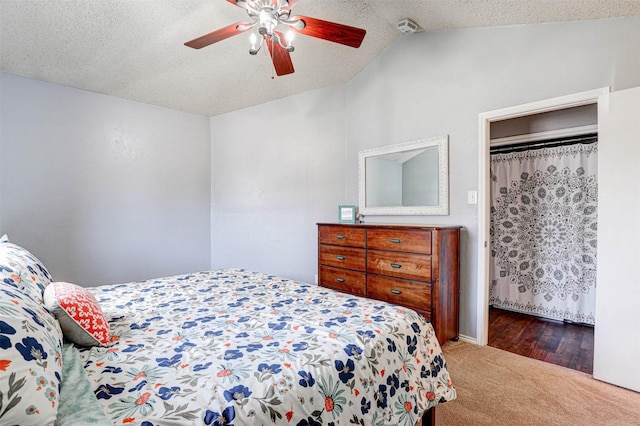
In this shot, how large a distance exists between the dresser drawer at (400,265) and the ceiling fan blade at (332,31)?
5.53 ft

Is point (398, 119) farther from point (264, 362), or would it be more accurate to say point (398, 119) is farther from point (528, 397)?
point (264, 362)

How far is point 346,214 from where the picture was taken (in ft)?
11.3

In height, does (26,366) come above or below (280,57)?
below

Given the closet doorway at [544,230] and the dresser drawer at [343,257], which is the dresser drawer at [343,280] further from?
the closet doorway at [544,230]

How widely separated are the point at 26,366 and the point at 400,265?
7.86 ft

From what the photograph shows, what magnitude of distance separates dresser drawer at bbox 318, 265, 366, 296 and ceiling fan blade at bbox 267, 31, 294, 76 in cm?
190

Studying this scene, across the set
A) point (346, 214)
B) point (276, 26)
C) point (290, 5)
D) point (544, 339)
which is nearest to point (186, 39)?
point (276, 26)

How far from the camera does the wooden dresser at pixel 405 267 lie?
2.49 metres

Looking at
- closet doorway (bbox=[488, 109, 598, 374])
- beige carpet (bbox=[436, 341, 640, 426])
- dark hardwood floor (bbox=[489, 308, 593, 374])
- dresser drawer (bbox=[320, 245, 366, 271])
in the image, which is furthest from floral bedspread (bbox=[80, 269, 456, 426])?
closet doorway (bbox=[488, 109, 598, 374])

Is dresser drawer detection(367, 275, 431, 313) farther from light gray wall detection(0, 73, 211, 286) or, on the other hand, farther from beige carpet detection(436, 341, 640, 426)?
light gray wall detection(0, 73, 211, 286)

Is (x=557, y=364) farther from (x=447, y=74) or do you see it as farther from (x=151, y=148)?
(x=151, y=148)

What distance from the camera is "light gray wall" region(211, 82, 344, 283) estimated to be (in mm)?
3789

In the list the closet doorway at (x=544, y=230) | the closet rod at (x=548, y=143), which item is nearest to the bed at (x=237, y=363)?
the closet doorway at (x=544, y=230)

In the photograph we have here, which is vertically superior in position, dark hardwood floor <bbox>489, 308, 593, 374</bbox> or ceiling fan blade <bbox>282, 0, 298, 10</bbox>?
ceiling fan blade <bbox>282, 0, 298, 10</bbox>
